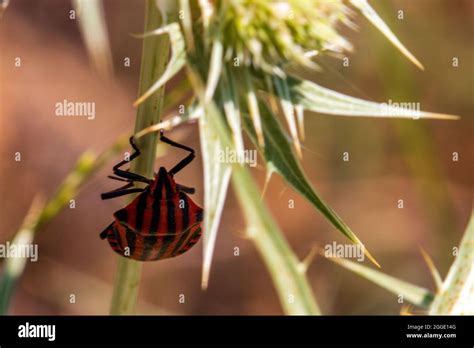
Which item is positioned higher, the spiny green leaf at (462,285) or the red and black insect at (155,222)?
the red and black insect at (155,222)

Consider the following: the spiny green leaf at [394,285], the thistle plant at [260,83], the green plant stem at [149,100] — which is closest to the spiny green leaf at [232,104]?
the thistle plant at [260,83]

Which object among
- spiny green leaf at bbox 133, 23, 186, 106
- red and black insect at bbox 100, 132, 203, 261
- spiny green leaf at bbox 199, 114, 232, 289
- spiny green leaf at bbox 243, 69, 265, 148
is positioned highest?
spiny green leaf at bbox 133, 23, 186, 106

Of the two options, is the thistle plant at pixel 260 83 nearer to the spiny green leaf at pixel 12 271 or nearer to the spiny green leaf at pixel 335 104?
the spiny green leaf at pixel 335 104

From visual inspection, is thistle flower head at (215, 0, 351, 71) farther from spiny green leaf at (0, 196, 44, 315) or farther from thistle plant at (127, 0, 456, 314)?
spiny green leaf at (0, 196, 44, 315)

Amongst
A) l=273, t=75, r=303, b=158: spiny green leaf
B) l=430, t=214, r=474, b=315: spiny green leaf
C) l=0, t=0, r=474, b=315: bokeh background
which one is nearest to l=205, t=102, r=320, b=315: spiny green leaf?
l=273, t=75, r=303, b=158: spiny green leaf

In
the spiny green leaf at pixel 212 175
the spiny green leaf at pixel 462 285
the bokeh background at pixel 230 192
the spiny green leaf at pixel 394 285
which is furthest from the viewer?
the bokeh background at pixel 230 192

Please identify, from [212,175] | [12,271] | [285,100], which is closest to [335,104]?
[285,100]
